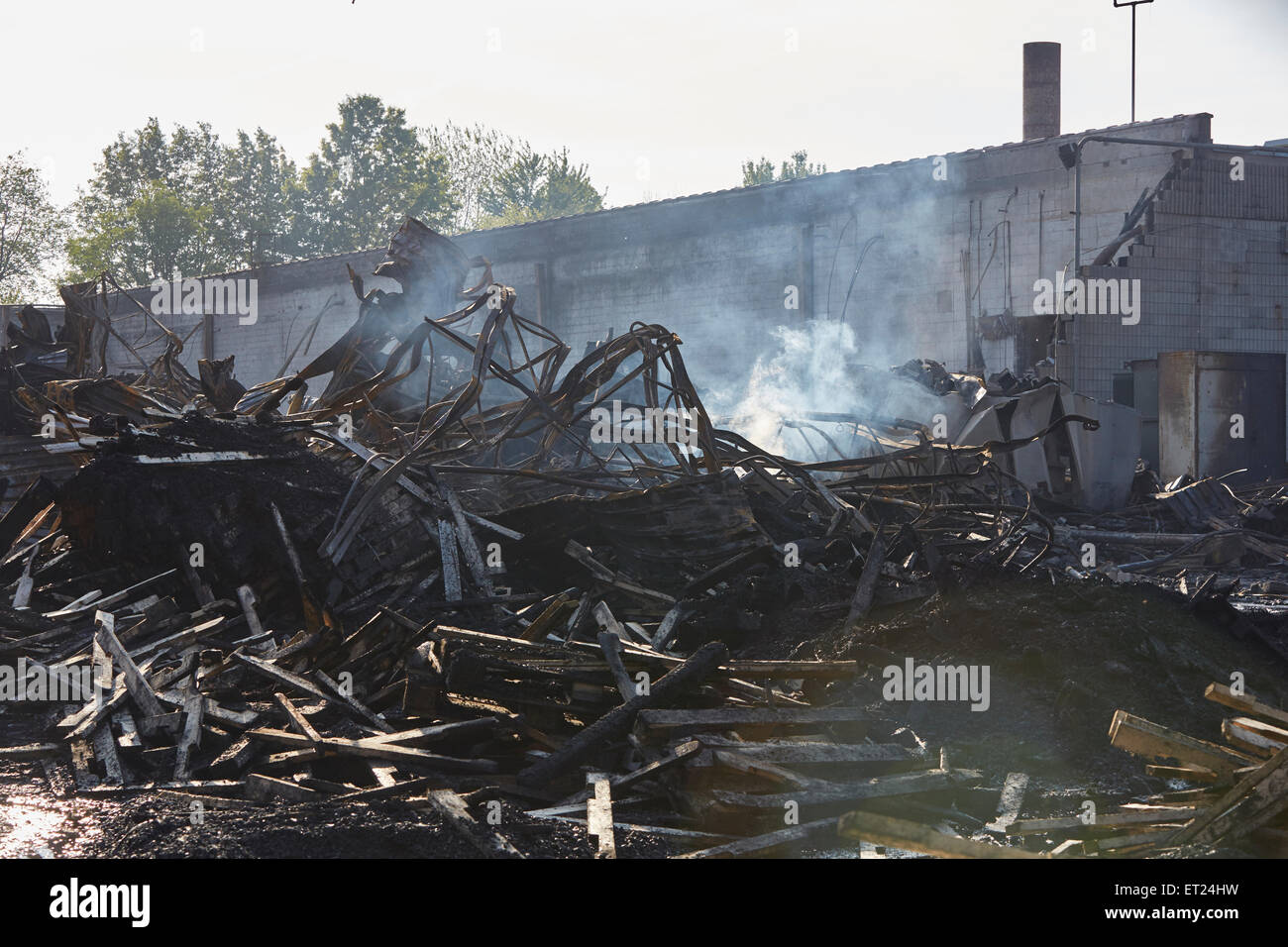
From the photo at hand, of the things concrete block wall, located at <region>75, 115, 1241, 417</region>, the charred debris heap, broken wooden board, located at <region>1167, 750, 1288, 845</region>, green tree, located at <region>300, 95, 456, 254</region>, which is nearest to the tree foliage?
green tree, located at <region>300, 95, 456, 254</region>

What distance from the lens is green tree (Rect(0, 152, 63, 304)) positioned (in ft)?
165

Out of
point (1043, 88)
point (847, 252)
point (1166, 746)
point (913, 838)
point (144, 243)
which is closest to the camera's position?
point (913, 838)

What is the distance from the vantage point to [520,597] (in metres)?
7.42

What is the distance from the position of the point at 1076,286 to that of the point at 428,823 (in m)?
14.4

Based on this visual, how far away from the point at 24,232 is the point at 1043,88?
47171mm

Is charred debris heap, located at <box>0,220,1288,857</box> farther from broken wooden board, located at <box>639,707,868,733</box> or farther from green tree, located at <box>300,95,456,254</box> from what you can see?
green tree, located at <box>300,95,456,254</box>

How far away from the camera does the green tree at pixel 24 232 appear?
50344 millimetres

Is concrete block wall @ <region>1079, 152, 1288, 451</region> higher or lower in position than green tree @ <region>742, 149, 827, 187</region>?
lower

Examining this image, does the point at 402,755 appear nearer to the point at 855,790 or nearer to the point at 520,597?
the point at 855,790

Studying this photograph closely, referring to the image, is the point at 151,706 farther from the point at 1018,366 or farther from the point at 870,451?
the point at 1018,366

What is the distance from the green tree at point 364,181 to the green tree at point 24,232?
38.0 feet

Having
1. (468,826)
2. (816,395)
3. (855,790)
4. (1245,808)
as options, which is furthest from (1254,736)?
(816,395)

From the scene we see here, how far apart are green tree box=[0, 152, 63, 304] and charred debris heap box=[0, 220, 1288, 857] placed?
45.3 meters
